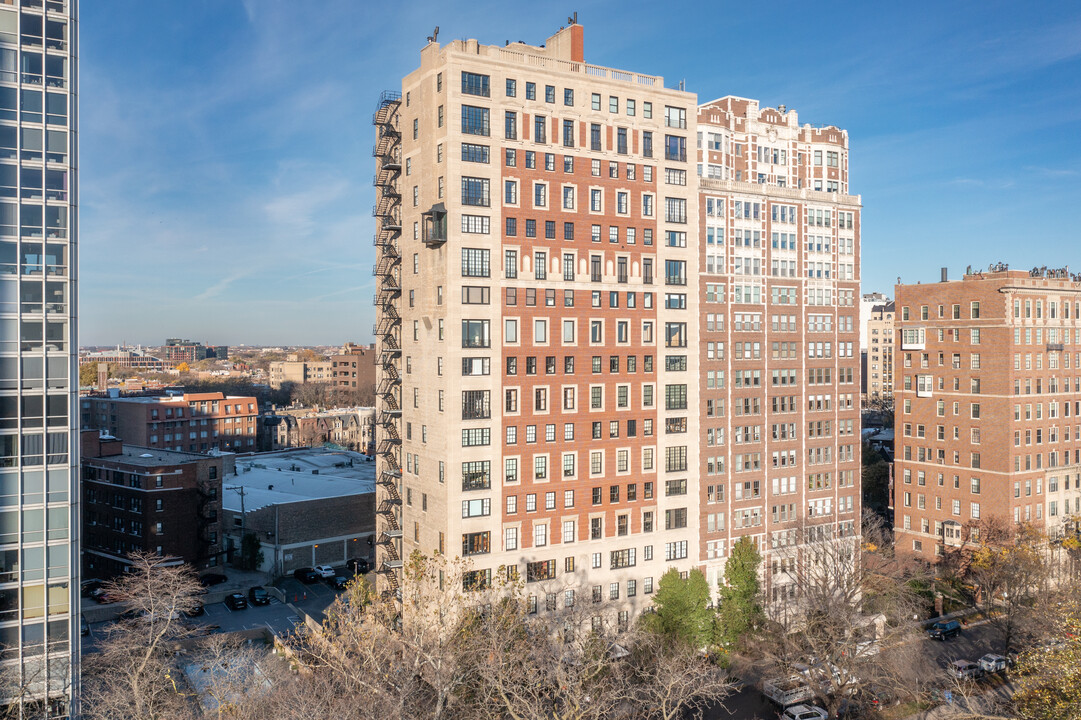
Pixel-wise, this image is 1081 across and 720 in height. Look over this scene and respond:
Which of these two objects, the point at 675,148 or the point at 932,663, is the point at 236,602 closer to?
the point at 675,148

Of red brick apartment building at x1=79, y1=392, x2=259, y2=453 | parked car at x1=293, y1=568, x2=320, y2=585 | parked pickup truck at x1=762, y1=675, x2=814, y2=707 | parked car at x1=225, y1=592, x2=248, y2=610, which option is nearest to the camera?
parked pickup truck at x1=762, y1=675, x2=814, y2=707

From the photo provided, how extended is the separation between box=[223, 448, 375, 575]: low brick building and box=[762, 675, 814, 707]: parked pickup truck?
63305 millimetres

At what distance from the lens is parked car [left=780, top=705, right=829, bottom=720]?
192 ft

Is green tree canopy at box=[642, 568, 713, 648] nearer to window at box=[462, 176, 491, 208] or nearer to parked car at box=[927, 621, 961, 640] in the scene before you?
parked car at box=[927, 621, 961, 640]

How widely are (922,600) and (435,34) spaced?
77.8m

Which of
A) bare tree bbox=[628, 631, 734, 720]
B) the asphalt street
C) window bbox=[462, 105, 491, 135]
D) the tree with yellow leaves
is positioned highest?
window bbox=[462, 105, 491, 135]

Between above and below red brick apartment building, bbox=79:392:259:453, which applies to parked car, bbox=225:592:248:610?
below

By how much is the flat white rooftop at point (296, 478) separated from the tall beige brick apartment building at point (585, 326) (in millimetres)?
42148

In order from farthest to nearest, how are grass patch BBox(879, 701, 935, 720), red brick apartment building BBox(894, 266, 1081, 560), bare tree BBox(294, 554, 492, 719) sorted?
red brick apartment building BBox(894, 266, 1081, 560)
grass patch BBox(879, 701, 935, 720)
bare tree BBox(294, 554, 492, 719)

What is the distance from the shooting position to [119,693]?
43.7 m

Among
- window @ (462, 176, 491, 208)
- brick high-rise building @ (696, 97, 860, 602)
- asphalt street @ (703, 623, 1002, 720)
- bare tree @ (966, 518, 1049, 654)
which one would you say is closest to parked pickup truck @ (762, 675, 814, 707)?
asphalt street @ (703, 623, 1002, 720)

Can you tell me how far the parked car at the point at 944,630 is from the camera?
8031 cm

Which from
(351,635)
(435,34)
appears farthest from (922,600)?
(435,34)

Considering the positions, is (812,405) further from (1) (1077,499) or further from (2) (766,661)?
(1) (1077,499)
